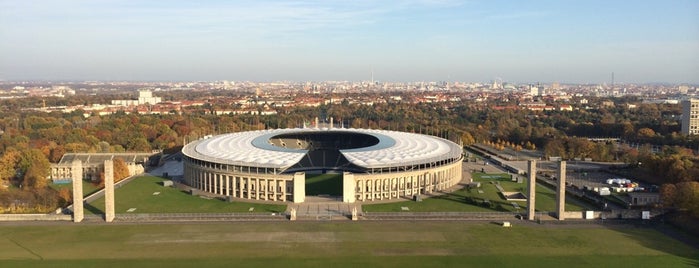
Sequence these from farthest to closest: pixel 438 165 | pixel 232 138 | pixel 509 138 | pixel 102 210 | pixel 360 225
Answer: pixel 509 138 < pixel 232 138 < pixel 438 165 < pixel 102 210 < pixel 360 225

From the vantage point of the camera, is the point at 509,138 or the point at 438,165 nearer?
the point at 438,165

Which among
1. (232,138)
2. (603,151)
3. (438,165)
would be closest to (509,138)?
(603,151)

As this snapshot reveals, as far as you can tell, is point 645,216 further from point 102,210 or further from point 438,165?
point 102,210

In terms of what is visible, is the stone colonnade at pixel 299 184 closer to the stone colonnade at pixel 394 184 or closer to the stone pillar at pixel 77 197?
the stone colonnade at pixel 394 184

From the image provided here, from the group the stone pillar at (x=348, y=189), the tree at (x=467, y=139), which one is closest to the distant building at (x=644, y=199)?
the stone pillar at (x=348, y=189)

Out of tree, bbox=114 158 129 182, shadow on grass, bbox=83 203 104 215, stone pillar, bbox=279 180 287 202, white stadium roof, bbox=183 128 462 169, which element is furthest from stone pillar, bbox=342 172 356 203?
tree, bbox=114 158 129 182

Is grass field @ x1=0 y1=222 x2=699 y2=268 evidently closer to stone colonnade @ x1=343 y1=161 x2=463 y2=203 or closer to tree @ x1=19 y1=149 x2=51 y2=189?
stone colonnade @ x1=343 y1=161 x2=463 y2=203
